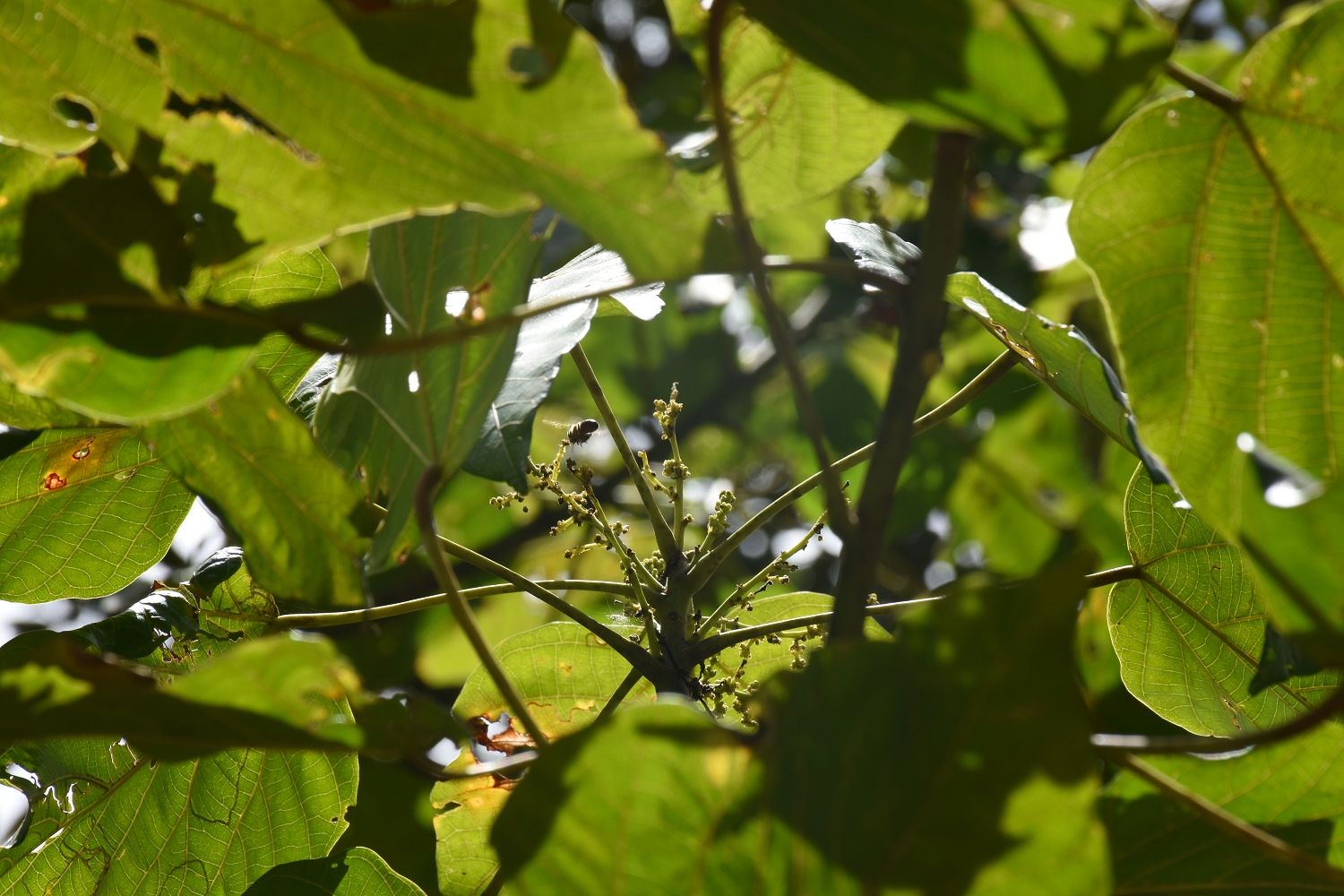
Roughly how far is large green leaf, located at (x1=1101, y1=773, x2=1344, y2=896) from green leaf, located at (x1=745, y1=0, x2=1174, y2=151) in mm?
392

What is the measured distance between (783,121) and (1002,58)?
214 millimetres

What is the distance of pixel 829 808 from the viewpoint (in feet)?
1.55

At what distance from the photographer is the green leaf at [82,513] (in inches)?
A: 37.3

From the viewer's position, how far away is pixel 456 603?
0.60 m

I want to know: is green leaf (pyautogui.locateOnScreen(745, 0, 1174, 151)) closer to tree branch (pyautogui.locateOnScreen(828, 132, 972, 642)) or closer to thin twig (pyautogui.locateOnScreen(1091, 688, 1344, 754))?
tree branch (pyautogui.locateOnScreen(828, 132, 972, 642))

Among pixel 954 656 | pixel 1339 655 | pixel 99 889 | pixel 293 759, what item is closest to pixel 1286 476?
pixel 1339 655

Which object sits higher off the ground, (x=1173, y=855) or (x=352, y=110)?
(x=352, y=110)

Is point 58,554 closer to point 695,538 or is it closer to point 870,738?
point 870,738

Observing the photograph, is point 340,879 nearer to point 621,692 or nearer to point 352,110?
point 621,692

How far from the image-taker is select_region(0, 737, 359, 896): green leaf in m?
0.93

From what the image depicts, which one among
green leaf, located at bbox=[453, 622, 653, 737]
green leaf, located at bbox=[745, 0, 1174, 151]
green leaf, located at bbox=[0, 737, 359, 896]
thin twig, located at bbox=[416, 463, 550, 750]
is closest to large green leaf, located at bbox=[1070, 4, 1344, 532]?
green leaf, located at bbox=[745, 0, 1174, 151]

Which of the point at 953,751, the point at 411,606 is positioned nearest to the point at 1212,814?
the point at 953,751

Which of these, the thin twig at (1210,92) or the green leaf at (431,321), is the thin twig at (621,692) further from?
the thin twig at (1210,92)

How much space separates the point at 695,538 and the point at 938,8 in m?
2.08
